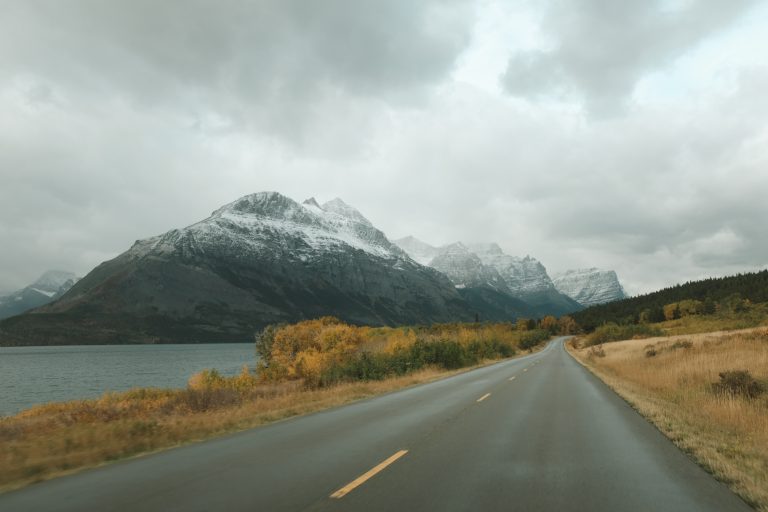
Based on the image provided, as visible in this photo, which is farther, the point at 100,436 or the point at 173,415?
the point at 173,415

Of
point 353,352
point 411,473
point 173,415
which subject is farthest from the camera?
point 353,352

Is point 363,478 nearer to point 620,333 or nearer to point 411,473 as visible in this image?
point 411,473

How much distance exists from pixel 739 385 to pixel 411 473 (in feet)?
44.3

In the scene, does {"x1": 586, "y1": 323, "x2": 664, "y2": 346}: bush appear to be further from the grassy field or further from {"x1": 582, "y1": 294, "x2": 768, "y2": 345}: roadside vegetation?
the grassy field

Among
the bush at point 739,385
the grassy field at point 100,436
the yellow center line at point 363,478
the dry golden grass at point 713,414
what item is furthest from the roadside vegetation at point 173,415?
the bush at point 739,385

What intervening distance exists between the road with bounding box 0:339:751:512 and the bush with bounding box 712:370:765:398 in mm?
5278

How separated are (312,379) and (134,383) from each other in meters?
49.3

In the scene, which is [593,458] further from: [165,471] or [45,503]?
[45,503]

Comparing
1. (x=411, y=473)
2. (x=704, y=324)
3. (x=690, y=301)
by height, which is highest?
(x=690, y=301)

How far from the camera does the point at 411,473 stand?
7.40 metres

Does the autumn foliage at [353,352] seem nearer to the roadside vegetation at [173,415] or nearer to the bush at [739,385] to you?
the roadside vegetation at [173,415]

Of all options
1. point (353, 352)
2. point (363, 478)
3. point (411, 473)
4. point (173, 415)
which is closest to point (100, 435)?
point (173, 415)

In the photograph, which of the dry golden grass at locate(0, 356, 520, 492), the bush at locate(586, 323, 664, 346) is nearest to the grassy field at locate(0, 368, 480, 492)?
the dry golden grass at locate(0, 356, 520, 492)

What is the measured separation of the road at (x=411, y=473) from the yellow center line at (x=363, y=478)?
0.08 feet
